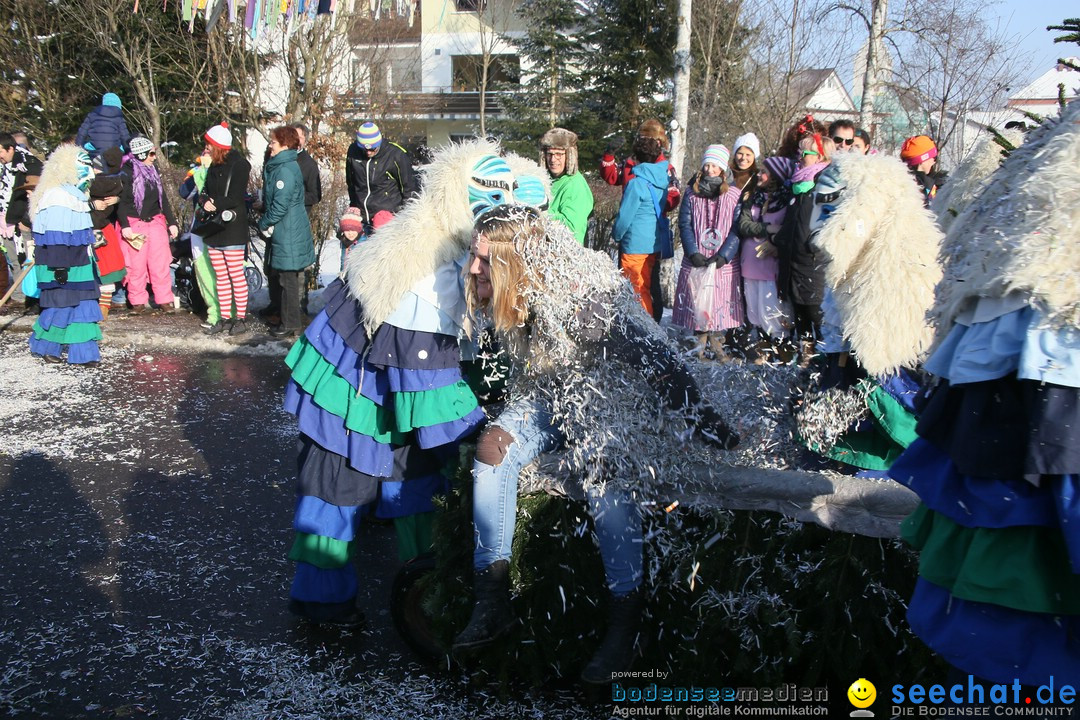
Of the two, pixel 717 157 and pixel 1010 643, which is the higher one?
pixel 717 157

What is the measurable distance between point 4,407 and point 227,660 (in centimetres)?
440

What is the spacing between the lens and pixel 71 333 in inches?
313

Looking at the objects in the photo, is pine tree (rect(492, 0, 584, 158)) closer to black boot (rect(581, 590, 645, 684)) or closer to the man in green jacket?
the man in green jacket

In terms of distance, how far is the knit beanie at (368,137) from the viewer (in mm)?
8266

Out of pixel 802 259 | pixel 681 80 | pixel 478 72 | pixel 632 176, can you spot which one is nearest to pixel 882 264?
pixel 802 259

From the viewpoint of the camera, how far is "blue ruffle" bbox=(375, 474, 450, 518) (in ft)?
11.8

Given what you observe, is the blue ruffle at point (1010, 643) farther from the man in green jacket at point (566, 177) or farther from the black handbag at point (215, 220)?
the black handbag at point (215, 220)

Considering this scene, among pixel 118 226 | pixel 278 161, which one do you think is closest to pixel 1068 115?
pixel 278 161

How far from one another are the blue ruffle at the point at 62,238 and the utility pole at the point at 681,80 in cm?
722

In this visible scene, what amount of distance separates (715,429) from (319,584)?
172 centimetres

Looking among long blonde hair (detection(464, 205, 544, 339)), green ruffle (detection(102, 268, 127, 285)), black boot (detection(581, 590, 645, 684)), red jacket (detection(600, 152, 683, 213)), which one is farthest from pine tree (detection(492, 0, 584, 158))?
black boot (detection(581, 590, 645, 684))

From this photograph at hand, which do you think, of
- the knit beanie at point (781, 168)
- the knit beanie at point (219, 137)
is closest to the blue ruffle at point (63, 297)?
the knit beanie at point (219, 137)

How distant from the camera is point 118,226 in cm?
997

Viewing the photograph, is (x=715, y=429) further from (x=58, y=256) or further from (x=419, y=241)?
(x=58, y=256)
